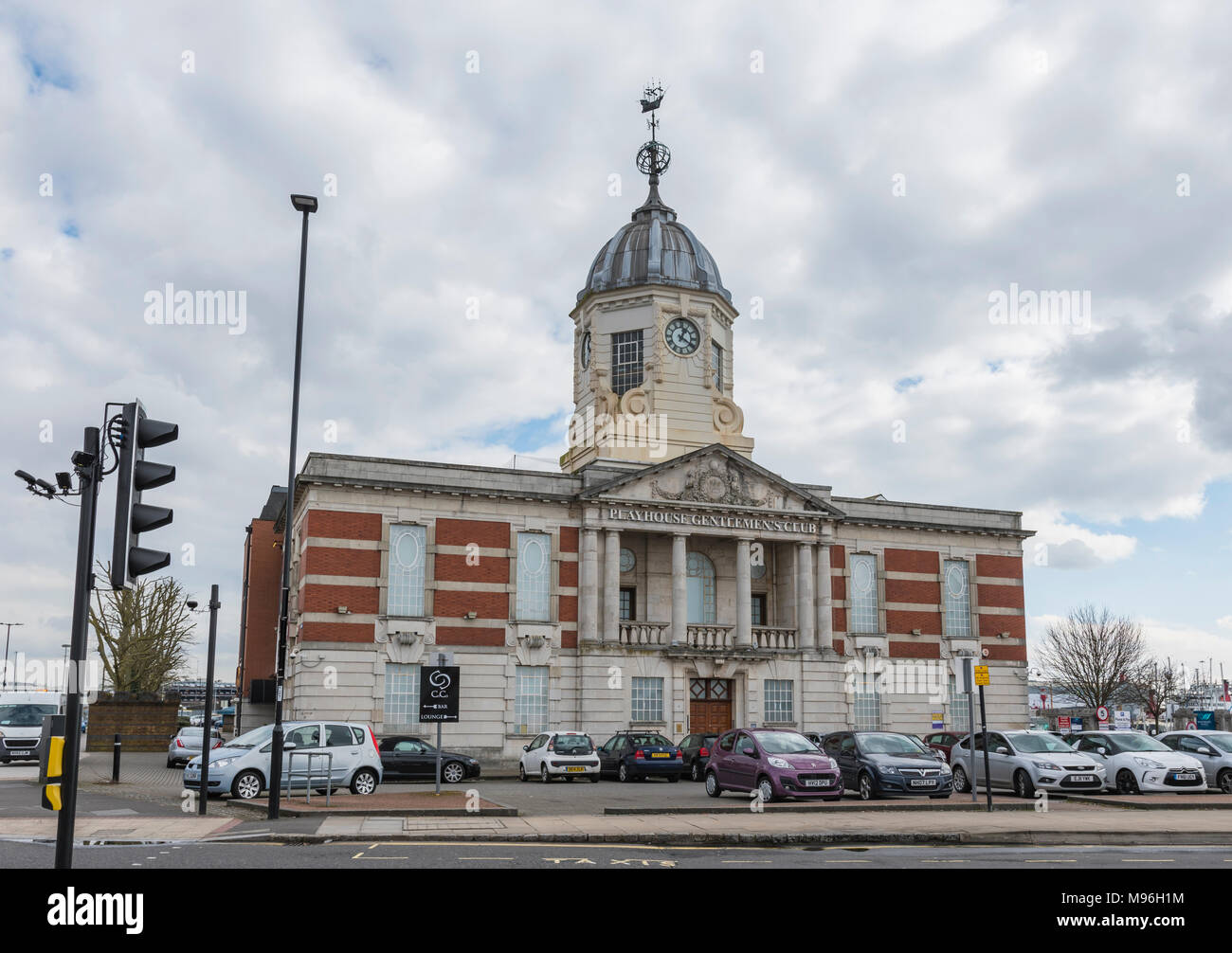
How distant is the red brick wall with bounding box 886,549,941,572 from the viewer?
44.2 m

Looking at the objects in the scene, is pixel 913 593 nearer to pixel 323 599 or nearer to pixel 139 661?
pixel 323 599

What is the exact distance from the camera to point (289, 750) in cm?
2175

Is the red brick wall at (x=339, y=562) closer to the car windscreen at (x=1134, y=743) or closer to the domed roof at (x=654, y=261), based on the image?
the domed roof at (x=654, y=261)

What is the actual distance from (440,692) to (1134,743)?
51.5 feet

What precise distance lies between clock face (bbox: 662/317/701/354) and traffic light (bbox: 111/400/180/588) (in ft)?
125

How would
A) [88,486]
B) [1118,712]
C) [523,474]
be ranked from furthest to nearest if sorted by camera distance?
1. [1118,712]
2. [523,474]
3. [88,486]

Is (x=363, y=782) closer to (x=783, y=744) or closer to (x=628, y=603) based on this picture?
(x=783, y=744)

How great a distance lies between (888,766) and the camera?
22.6 metres

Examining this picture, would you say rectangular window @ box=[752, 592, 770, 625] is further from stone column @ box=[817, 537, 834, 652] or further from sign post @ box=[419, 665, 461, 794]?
sign post @ box=[419, 665, 461, 794]

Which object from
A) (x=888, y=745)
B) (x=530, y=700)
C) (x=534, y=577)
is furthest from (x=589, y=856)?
(x=534, y=577)

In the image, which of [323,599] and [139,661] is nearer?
[323,599]
